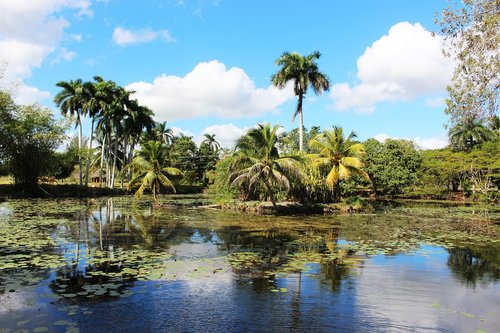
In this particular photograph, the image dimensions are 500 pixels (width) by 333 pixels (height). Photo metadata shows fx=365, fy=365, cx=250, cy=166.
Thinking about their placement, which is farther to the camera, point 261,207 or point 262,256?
point 261,207

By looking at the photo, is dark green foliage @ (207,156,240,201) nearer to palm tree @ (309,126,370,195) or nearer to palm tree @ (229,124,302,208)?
palm tree @ (229,124,302,208)

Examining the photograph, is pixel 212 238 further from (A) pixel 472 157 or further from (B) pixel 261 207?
(A) pixel 472 157

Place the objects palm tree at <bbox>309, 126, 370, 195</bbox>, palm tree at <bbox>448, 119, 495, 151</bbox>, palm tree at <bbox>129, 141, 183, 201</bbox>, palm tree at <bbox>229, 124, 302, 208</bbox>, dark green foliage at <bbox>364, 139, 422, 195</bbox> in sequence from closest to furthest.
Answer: palm tree at <bbox>229, 124, 302, 208</bbox>
palm tree at <bbox>309, 126, 370, 195</bbox>
palm tree at <bbox>129, 141, 183, 201</bbox>
dark green foliage at <bbox>364, 139, 422, 195</bbox>
palm tree at <bbox>448, 119, 495, 151</bbox>

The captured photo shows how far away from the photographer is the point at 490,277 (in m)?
8.91

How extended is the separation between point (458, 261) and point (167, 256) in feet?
27.7

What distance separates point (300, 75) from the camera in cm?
3628

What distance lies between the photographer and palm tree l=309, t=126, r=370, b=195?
2639 cm

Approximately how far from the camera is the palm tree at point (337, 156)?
26391mm

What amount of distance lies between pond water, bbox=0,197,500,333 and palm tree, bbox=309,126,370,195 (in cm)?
1122

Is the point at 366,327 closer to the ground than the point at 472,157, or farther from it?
closer to the ground

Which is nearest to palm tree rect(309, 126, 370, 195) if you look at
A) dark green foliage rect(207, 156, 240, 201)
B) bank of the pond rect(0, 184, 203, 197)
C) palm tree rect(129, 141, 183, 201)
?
dark green foliage rect(207, 156, 240, 201)

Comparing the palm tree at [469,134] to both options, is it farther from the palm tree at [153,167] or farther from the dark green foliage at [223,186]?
the palm tree at [153,167]

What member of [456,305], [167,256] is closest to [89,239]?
[167,256]

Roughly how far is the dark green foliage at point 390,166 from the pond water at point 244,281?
80.6 ft
